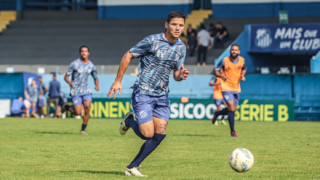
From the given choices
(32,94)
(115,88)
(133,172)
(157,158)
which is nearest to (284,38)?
(32,94)

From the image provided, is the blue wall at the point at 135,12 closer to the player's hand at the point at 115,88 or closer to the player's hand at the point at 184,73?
the player's hand at the point at 184,73

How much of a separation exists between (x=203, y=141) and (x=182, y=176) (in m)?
5.35

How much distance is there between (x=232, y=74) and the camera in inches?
537

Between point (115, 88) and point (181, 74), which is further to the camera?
point (181, 74)

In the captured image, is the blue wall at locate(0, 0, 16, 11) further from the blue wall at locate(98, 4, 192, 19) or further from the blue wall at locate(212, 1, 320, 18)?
the blue wall at locate(212, 1, 320, 18)

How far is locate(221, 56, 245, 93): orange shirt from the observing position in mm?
13594

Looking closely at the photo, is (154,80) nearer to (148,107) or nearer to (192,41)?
(148,107)

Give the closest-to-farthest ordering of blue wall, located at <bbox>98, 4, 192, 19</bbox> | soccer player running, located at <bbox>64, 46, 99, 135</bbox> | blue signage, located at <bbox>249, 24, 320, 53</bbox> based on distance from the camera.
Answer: soccer player running, located at <bbox>64, 46, 99, 135</bbox>, blue signage, located at <bbox>249, 24, 320, 53</bbox>, blue wall, located at <bbox>98, 4, 192, 19</bbox>

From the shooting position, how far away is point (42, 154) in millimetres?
9281

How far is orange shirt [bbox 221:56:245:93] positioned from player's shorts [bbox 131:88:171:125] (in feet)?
21.7

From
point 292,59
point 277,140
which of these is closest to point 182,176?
point 277,140

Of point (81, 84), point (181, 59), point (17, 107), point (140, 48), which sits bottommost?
point (17, 107)

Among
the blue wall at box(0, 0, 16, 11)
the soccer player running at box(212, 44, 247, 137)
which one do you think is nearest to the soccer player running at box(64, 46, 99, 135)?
the soccer player running at box(212, 44, 247, 137)

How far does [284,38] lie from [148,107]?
20865mm
